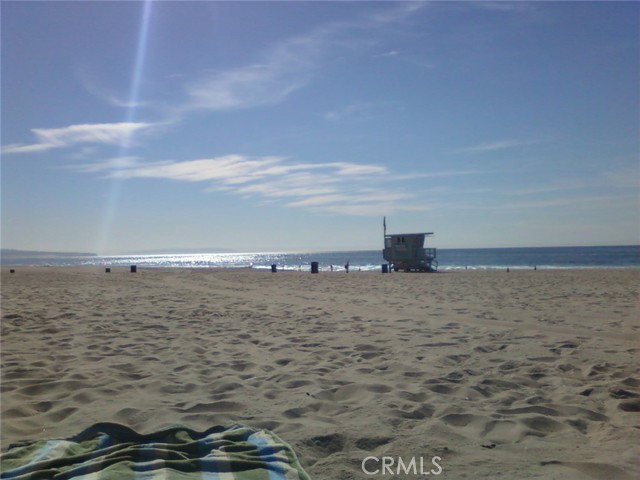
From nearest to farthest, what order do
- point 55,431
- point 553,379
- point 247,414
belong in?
point 55,431
point 247,414
point 553,379

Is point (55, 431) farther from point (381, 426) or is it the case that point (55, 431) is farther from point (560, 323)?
point (560, 323)

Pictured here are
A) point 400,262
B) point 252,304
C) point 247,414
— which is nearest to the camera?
point 247,414

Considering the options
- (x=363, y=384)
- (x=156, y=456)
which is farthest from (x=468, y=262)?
(x=156, y=456)

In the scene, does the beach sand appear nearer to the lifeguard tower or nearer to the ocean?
the lifeguard tower

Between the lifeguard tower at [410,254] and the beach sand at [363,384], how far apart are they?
928 inches

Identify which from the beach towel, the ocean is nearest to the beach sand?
the beach towel

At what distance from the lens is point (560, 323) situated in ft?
25.5

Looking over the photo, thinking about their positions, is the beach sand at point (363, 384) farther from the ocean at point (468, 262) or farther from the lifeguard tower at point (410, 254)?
the ocean at point (468, 262)

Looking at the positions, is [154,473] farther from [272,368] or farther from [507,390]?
[507,390]

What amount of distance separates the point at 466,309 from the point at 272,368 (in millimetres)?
5857

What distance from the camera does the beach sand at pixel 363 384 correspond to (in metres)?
3.09

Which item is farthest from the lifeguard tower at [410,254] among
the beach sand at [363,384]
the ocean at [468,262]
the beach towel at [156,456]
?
the beach towel at [156,456]

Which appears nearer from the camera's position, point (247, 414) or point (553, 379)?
point (247, 414)

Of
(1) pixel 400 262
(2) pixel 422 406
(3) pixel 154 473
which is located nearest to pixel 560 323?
(2) pixel 422 406
